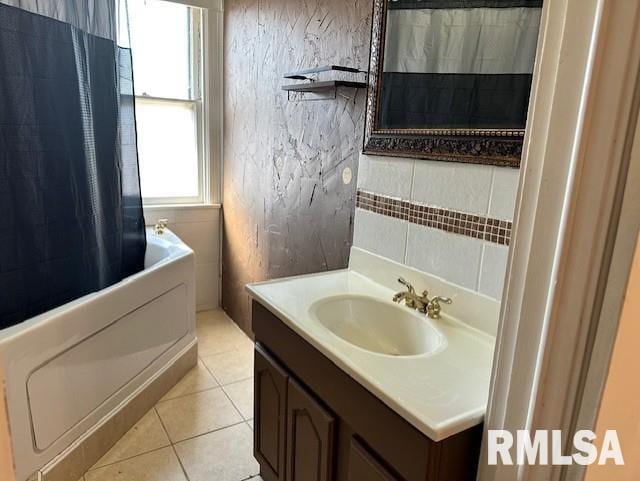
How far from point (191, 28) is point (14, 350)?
8.19ft

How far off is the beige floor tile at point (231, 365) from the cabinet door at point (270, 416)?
0.86m

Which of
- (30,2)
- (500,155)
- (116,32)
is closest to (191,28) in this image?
(116,32)

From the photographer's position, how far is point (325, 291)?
157 cm

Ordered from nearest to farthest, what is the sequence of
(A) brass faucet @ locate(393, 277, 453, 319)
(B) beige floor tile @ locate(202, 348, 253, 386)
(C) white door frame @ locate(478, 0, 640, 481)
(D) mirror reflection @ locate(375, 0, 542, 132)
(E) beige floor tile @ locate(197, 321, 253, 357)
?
(C) white door frame @ locate(478, 0, 640, 481) < (D) mirror reflection @ locate(375, 0, 542, 132) < (A) brass faucet @ locate(393, 277, 453, 319) < (B) beige floor tile @ locate(202, 348, 253, 386) < (E) beige floor tile @ locate(197, 321, 253, 357)

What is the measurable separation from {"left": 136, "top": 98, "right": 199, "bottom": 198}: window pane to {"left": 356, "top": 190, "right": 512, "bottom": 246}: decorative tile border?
75.5 inches

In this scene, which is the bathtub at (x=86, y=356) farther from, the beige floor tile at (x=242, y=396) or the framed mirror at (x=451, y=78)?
the framed mirror at (x=451, y=78)

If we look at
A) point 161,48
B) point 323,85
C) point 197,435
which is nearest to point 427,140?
point 323,85

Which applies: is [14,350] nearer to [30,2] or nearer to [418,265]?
[30,2]

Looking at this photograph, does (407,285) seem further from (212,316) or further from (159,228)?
(212,316)

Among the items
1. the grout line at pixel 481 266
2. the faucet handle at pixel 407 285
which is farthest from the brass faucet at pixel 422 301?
the grout line at pixel 481 266

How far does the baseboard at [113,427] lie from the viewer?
168 cm

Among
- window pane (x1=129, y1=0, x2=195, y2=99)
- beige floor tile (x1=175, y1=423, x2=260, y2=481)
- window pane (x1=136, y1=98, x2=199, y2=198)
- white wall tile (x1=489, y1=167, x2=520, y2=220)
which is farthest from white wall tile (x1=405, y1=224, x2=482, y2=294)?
window pane (x1=129, y1=0, x2=195, y2=99)

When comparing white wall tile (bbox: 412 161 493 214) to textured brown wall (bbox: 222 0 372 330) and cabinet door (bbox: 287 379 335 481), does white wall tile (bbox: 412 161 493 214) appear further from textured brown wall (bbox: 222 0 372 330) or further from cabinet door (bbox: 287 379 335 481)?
cabinet door (bbox: 287 379 335 481)

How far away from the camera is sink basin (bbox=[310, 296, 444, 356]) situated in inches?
54.9
